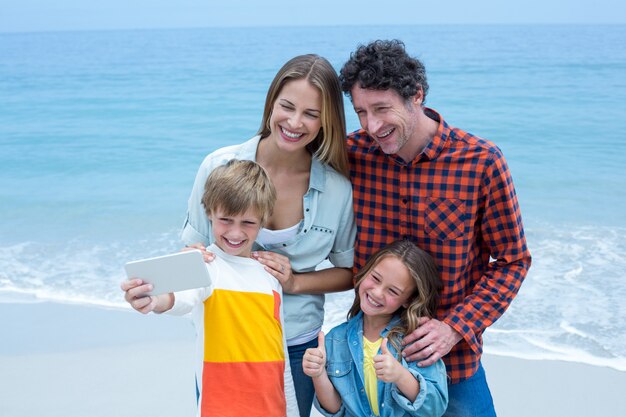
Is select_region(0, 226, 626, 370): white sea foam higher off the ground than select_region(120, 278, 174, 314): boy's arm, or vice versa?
select_region(120, 278, 174, 314): boy's arm

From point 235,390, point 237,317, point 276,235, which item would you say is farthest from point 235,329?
point 276,235

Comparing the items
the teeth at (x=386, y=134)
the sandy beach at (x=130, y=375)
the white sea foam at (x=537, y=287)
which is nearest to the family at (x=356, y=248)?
the teeth at (x=386, y=134)

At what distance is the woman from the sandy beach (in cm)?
162

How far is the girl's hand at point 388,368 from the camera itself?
229cm

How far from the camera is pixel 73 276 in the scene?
5809 mm

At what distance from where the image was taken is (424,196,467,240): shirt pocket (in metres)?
2.49

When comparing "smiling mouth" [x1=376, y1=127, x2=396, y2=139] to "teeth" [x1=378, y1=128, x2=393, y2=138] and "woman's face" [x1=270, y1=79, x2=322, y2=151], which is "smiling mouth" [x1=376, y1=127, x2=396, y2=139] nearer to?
"teeth" [x1=378, y1=128, x2=393, y2=138]

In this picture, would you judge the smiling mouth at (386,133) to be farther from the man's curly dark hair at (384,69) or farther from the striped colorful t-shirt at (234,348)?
the striped colorful t-shirt at (234,348)

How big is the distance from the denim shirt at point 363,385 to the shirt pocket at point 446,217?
335 millimetres

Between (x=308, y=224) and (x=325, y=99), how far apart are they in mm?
433

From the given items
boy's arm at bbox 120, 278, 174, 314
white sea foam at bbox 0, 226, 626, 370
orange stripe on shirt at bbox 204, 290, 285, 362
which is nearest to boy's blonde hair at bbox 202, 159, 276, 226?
orange stripe on shirt at bbox 204, 290, 285, 362

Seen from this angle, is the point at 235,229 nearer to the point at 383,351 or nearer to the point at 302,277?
the point at 302,277

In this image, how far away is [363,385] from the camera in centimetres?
246

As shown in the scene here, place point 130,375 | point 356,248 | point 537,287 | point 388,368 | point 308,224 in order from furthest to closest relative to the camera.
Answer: point 537,287 < point 130,375 < point 356,248 < point 308,224 < point 388,368
